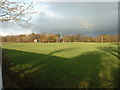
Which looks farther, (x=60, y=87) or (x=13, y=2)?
(x=60, y=87)

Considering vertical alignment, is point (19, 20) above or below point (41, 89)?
above

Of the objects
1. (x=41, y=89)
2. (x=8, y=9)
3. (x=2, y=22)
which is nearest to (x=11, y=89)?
(x=41, y=89)

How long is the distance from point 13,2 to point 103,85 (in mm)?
5056

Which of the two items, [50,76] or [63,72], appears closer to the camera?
[50,76]

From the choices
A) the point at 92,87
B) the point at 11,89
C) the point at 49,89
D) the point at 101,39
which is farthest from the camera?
the point at 101,39

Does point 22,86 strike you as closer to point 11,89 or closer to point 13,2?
point 11,89

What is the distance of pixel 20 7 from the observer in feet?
14.1

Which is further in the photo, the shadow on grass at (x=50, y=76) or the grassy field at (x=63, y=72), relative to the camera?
the grassy field at (x=63, y=72)

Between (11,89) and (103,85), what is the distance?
3815 millimetres

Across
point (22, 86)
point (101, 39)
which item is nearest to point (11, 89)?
point (22, 86)

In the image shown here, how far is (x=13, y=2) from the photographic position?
4.15 metres

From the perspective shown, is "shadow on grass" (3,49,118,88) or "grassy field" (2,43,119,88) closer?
"shadow on grass" (3,49,118,88)

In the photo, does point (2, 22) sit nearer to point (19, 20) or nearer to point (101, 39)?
point (19, 20)

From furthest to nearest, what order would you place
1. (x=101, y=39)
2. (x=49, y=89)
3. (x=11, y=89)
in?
(x=101, y=39) → (x=49, y=89) → (x=11, y=89)
